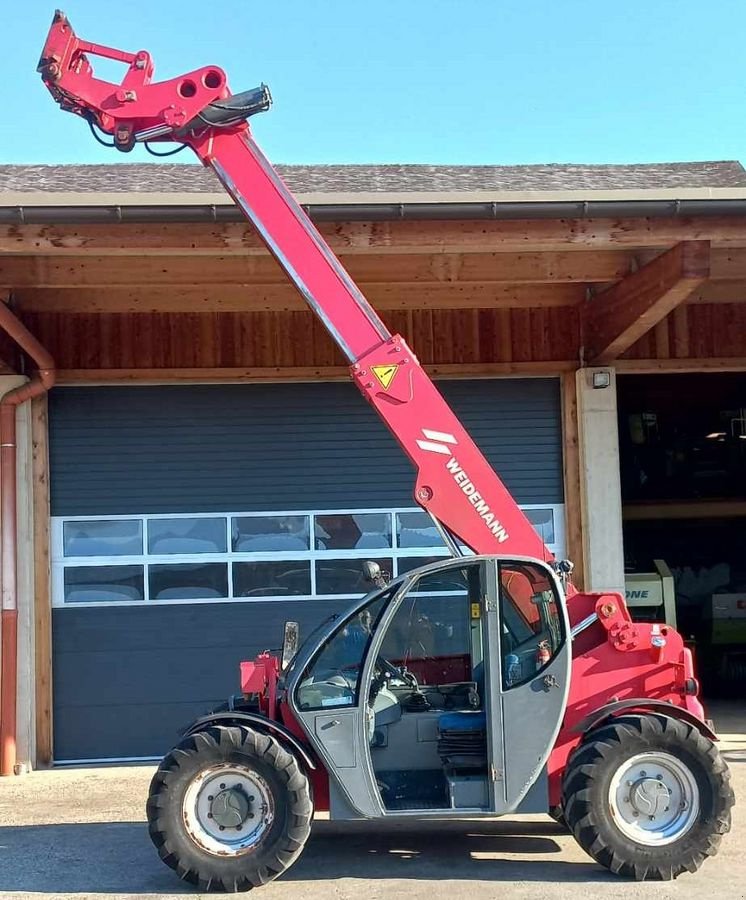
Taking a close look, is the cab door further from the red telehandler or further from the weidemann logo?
the weidemann logo

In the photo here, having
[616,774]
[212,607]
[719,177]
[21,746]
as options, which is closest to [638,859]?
[616,774]

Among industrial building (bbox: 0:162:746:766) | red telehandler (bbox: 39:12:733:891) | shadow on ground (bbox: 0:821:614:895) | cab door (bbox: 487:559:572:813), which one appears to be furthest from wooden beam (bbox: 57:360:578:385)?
cab door (bbox: 487:559:572:813)

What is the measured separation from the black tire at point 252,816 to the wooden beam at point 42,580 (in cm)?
484

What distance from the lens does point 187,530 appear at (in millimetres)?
10695

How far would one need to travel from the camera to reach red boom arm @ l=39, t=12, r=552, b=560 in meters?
6.36

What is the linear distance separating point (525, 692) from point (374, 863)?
152 centimetres

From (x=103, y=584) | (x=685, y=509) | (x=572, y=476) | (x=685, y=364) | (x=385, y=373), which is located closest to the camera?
(x=385, y=373)

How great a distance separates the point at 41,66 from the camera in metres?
6.46

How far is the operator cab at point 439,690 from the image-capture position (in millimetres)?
5930

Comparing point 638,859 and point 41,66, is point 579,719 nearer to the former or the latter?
point 638,859

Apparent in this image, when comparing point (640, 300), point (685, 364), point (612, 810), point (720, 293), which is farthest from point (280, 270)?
point (612, 810)

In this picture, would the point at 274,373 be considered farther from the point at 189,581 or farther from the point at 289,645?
the point at 289,645

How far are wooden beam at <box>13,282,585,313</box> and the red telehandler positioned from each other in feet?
11.7

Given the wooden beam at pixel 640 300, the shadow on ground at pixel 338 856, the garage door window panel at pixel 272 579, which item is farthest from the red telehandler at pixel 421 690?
the garage door window panel at pixel 272 579
